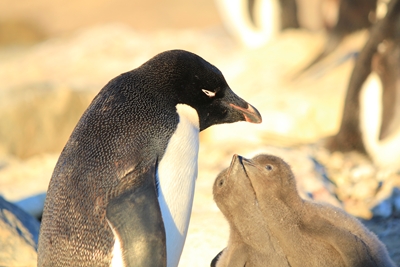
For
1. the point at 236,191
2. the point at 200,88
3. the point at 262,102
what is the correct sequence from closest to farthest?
the point at 236,191 < the point at 200,88 < the point at 262,102

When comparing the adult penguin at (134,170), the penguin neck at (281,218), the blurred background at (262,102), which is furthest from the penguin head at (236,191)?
the blurred background at (262,102)

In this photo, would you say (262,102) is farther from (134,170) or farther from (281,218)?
(134,170)

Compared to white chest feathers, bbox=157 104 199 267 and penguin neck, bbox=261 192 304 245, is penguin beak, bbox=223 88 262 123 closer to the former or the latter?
white chest feathers, bbox=157 104 199 267

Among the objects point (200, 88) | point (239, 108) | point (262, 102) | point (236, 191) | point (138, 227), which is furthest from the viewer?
point (262, 102)

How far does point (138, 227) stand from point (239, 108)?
2.85 feet

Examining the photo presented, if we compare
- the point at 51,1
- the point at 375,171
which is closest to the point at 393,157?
the point at 375,171

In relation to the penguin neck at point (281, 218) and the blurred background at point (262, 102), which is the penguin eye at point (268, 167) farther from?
the blurred background at point (262, 102)

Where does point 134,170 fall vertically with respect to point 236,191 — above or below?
above

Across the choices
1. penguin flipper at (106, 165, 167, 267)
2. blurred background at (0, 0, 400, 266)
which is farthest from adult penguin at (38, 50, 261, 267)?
blurred background at (0, 0, 400, 266)

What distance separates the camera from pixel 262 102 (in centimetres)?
770

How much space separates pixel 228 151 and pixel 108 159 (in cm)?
327

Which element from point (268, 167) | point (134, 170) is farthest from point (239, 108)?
point (134, 170)

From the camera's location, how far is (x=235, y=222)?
3.23 meters

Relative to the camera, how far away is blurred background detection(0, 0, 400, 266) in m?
5.07
